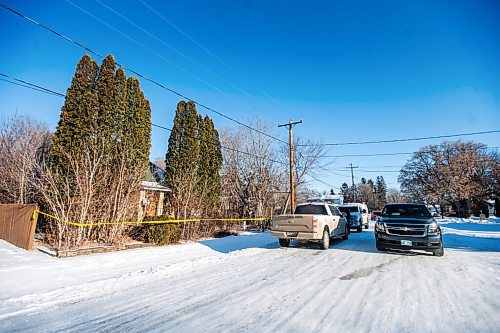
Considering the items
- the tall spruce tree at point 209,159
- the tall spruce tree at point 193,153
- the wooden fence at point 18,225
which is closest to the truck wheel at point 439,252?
the tall spruce tree at point 193,153

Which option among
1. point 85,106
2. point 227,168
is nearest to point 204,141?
point 227,168

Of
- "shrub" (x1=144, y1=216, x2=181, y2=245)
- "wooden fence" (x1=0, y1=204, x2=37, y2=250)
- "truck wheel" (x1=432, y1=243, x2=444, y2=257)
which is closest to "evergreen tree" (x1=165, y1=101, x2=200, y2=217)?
"shrub" (x1=144, y1=216, x2=181, y2=245)

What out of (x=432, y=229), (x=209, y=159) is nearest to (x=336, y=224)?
(x=432, y=229)

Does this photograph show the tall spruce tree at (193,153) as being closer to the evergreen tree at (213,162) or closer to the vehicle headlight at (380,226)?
the evergreen tree at (213,162)

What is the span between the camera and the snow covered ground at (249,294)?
145 inches

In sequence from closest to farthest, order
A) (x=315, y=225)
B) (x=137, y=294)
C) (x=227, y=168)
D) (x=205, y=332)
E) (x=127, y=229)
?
(x=205, y=332) < (x=137, y=294) < (x=315, y=225) < (x=127, y=229) < (x=227, y=168)

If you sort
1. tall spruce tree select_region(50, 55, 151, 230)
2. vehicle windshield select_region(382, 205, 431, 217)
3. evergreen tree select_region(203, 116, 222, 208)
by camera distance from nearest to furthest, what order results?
vehicle windshield select_region(382, 205, 431, 217) → tall spruce tree select_region(50, 55, 151, 230) → evergreen tree select_region(203, 116, 222, 208)

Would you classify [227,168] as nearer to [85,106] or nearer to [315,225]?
[85,106]

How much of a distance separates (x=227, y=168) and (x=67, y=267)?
19938 mm

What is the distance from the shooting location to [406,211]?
1010 cm

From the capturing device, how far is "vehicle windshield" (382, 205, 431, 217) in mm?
9789

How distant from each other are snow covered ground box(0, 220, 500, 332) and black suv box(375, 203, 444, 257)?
404mm

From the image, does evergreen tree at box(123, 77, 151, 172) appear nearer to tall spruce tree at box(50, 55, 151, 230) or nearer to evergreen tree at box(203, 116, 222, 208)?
tall spruce tree at box(50, 55, 151, 230)

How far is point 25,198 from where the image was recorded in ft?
50.9
